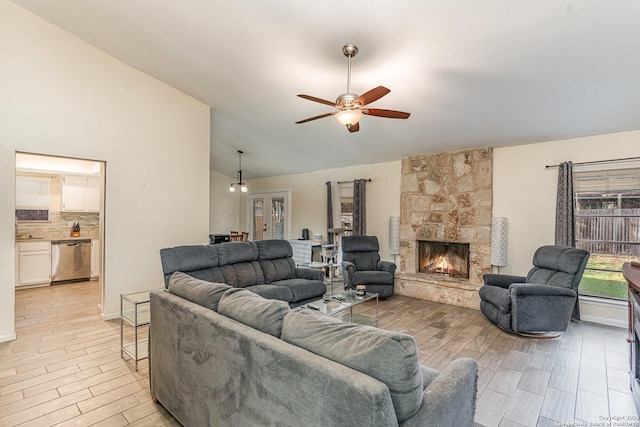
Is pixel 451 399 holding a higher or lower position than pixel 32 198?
lower

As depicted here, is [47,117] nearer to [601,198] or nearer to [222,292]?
[222,292]

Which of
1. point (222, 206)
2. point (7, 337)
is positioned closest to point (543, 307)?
point (7, 337)

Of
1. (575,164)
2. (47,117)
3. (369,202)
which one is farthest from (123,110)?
(575,164)

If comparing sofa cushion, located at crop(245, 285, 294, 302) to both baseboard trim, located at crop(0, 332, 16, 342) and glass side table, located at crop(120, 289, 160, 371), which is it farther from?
baseboard trim, located at crop(0, 332, 16, 342)

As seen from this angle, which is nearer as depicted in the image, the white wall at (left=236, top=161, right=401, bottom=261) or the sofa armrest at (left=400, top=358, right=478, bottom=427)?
the sofa armrest at (left=400, top=358, right=478, bottom=427)

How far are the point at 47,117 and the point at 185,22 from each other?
2.17 meters

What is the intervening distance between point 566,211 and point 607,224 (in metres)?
0.53

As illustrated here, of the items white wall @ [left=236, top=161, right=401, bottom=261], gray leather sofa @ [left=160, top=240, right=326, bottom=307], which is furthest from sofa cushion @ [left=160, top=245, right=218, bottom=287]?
white wall @ [left=236, top=161, right=401, bottom=261]

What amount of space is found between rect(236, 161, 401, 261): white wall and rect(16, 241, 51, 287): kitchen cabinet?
4836 millimetres

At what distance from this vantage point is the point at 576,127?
12.9 ft

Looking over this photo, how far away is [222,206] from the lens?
9.21m

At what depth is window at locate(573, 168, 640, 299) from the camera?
392 centimetres

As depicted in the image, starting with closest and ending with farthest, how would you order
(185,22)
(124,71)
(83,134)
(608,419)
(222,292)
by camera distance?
(222,292)
(608,419)
(185,22)
(83,134)
(124,71)

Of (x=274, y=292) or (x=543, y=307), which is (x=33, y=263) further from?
(x=543, y=307)
